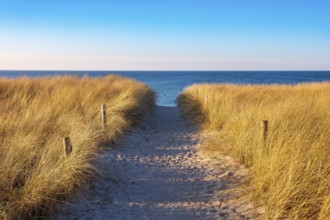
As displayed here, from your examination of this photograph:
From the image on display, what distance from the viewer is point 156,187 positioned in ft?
20.4

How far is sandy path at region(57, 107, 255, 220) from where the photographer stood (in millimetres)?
4973

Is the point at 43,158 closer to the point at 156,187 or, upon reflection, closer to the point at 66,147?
the point at 66,147

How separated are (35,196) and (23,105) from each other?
21.2ft

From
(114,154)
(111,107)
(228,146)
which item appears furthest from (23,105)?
(228,146)

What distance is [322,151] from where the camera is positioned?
522cm

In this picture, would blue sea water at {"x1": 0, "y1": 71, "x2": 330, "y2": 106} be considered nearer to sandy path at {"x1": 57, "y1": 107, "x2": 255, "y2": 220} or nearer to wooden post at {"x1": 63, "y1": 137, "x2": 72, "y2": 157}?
sandy path at {"x1": 57, "y1": 107, "x2": 255, "y2": 220}

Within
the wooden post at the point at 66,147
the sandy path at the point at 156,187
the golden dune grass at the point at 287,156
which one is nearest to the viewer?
the golden dune grass at the point at 287,156

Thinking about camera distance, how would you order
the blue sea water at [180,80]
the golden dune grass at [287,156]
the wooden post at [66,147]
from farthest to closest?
the blue sea water at [180,80]
the wooden post at [66,147]
the golden dune grass at [287,156]

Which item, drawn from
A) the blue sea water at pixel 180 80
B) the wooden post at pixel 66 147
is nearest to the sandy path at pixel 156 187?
the wooden post at pixel 66 147

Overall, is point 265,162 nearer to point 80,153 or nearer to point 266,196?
point 266,196

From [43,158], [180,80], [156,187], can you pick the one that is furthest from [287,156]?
[180,80]

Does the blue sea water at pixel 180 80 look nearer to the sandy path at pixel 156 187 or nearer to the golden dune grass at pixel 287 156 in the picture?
the sandy path at pixel 156 187

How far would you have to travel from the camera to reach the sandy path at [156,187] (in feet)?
16.3

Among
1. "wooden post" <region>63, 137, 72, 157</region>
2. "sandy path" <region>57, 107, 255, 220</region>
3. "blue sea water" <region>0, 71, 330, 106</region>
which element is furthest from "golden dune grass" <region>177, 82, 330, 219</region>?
"blue sea water" <region>0, 71, 330, 106</region>
